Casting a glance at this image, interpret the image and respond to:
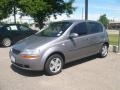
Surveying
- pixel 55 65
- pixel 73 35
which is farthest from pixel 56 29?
pixel 55 65

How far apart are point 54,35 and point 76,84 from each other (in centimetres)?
202

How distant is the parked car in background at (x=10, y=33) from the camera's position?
12.6m

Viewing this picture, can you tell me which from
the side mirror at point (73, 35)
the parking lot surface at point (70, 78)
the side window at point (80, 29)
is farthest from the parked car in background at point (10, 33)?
the side mirror at point (73, 35)

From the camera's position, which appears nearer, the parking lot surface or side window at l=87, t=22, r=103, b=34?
the parking lot surface

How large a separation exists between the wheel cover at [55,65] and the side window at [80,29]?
4.00 ft

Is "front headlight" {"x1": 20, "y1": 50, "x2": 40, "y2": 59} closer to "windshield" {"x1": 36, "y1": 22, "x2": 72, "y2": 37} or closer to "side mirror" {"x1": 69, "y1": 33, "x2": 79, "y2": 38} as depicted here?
"windshield" {"x1": 36, "y1": 22, "x2": 72, "y2": 37}

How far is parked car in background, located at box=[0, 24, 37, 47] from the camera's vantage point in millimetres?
12625

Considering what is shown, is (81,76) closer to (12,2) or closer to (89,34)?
(89,34)

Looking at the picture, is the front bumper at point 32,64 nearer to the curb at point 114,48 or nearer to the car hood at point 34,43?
the car hood at point 34,43

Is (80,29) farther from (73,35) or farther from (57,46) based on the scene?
(57,46)

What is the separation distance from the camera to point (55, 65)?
21.8ft

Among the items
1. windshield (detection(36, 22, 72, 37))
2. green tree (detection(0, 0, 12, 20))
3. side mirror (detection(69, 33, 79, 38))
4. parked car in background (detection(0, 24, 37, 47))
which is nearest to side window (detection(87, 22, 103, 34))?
windshield (detection(36, 22, 72, 37))

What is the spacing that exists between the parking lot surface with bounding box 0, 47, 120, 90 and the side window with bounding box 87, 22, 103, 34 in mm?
1257

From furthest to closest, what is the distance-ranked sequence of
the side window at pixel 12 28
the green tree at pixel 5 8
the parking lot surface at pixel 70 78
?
1. the green tree at pixel 5 8
2. the side window at pixel 12 28
3. the parking lot surface at pixel 70 78
